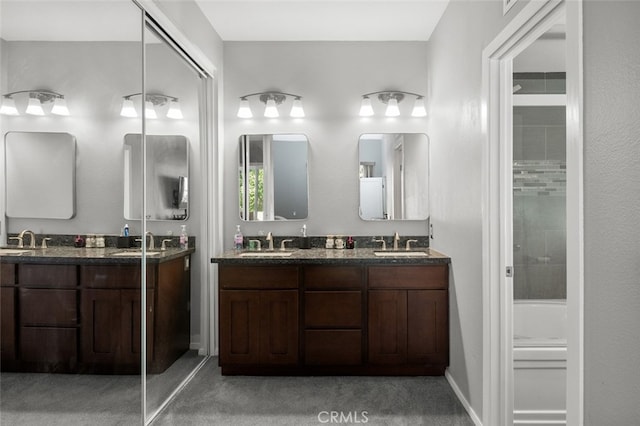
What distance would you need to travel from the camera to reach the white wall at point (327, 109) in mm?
3523

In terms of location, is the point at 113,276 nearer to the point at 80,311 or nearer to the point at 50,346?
the point at 80,311

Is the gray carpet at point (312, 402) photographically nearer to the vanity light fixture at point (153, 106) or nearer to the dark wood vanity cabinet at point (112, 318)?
the dark wood vanity cabinet at point (112, 318)

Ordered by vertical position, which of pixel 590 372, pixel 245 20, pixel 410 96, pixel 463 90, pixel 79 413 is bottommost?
pixel 79 413

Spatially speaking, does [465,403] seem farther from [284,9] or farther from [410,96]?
[284,9]

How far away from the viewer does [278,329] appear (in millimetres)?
2900

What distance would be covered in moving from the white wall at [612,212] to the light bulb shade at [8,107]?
1.86 metres

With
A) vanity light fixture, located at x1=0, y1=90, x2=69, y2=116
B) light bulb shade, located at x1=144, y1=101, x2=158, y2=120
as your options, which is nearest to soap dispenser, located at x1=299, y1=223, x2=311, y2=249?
light bulb shade, located at x1=144, y1=101, x2=158, y2=120

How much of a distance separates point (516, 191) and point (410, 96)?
4.07 feet

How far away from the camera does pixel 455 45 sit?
8.82 feet

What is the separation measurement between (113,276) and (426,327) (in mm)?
2100

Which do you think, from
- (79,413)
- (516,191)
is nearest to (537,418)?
(516,191)

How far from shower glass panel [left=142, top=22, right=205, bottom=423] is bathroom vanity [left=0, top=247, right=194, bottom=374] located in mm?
19

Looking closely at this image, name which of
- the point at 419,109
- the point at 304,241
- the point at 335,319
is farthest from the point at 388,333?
the point at 419,109

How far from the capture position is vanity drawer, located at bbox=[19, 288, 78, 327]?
1370mm
